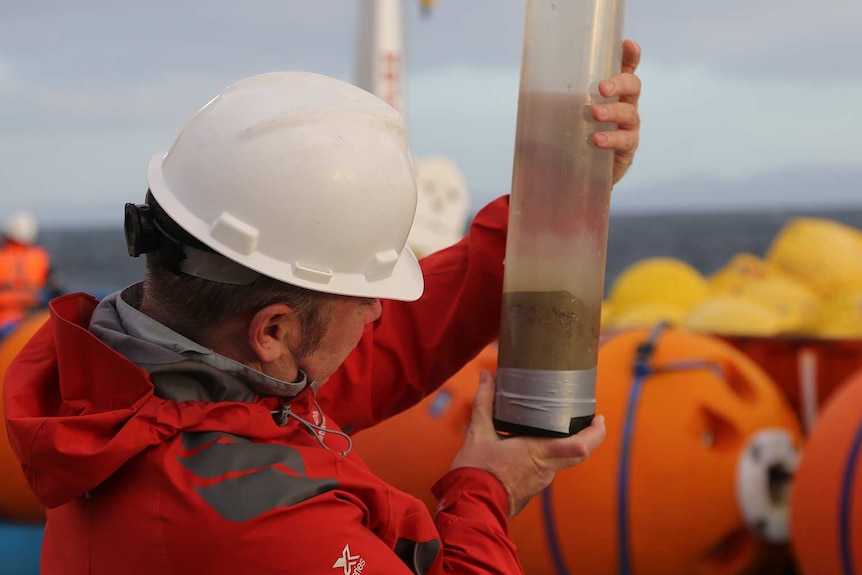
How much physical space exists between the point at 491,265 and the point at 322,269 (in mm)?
A: 731

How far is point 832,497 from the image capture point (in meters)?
3.92

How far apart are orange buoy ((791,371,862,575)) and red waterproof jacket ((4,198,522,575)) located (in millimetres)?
2139

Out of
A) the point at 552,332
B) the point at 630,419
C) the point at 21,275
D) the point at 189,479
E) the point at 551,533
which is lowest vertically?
the point at 21,275

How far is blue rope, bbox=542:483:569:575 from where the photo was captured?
13.8 ft

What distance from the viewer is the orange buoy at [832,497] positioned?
3855 millimetres

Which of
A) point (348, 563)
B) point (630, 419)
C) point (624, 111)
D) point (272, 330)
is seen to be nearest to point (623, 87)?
point (624, 111)

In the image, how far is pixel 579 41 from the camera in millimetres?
2215

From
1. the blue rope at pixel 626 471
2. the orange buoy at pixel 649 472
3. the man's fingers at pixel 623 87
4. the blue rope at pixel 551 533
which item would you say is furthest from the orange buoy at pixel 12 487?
the man's fingers at pixel 623 87

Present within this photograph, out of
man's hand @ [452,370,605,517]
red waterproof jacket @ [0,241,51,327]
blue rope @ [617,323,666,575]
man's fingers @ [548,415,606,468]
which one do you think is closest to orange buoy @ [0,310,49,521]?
blue rope @ [617,323,666,575]

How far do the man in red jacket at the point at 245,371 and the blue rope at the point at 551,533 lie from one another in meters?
1.99

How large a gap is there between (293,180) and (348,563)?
68cm

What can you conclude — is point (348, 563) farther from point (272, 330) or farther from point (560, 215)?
point (560, 215)

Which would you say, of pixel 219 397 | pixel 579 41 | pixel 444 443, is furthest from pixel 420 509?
pixel 444 443

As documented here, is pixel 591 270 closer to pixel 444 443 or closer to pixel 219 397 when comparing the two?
pixel 219 397
